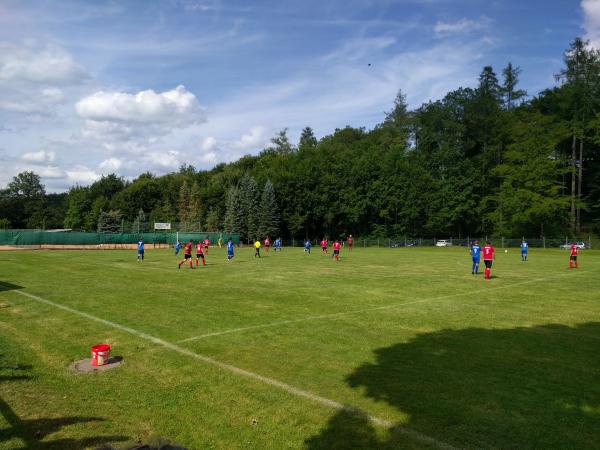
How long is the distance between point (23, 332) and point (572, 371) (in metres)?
11.5

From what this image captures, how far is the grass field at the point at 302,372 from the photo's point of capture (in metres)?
5.29

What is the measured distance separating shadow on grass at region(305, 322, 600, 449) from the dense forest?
61.0m

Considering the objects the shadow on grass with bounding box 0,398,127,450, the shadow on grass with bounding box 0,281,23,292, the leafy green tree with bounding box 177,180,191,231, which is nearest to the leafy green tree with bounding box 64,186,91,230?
the leafy green tree with bounding box 177,180,191,231

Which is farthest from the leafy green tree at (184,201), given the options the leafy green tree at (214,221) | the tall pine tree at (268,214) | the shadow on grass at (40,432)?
the shadow on grass at (40,432)

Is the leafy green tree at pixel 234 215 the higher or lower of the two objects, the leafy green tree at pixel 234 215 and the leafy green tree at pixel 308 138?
the lower

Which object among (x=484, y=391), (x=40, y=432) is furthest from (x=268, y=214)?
(x=40, y=432)

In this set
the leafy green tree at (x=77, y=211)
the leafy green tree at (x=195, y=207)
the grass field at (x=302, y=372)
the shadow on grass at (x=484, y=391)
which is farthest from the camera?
the leafy green tree at (x=77, y=211)

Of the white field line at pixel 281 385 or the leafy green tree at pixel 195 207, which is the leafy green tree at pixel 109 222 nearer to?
the leafy green tree at pixel 195 207

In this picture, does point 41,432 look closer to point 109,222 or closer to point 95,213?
point 109,222

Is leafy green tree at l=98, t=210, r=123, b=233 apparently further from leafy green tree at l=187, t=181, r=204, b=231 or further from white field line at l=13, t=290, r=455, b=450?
white field line at l=13, t=290, r=455, b=450

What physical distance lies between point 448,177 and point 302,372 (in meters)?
77.3

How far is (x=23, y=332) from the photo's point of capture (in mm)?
10320

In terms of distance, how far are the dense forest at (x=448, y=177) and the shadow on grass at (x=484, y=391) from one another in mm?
60967

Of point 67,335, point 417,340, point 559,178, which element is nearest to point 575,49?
point 559,178
